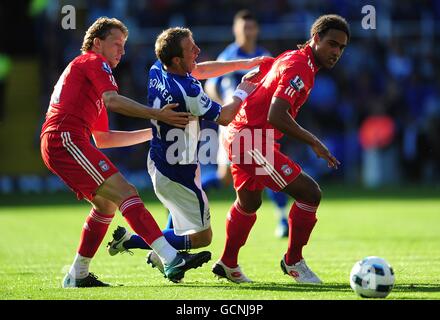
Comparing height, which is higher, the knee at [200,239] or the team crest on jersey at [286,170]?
the team crest on jersey at [286,170]

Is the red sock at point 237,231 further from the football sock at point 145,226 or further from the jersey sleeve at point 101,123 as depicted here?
the jersey sleeve at point 101,123

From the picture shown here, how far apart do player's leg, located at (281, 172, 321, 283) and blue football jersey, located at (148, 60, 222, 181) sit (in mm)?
895

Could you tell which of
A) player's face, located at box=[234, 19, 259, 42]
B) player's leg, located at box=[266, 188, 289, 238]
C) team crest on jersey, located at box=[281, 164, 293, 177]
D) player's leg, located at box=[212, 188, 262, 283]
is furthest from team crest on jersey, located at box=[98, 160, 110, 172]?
player's face, located at box=[234, 19, 259, 42]

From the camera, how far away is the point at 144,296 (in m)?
6.61

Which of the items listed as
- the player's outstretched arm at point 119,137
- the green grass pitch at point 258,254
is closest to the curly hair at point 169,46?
the player's outstretched arm at point 119,137

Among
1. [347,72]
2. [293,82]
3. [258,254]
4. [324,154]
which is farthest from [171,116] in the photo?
[347,72]

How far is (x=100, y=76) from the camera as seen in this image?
711 centimetres

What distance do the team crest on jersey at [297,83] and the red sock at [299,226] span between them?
981 millimetres

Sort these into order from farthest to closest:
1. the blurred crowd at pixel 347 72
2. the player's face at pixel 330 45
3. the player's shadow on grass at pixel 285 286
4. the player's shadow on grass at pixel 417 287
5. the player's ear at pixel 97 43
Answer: the blurred crowd at pixel 347 72
the player's face at pixel 330 45
the player's ear at pixel 97 43
the player's shadow on grass at pixel 285 286
the player's shadow on grass at pixel 417 287

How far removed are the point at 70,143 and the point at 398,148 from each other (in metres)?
15.8

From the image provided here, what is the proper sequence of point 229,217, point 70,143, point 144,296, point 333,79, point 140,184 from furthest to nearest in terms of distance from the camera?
point 333,79 < point 140,184 < point 229,217 < point 70,143 < point 144,296

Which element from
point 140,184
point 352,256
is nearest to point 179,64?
point 352,256

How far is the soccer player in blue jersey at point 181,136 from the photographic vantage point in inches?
286
